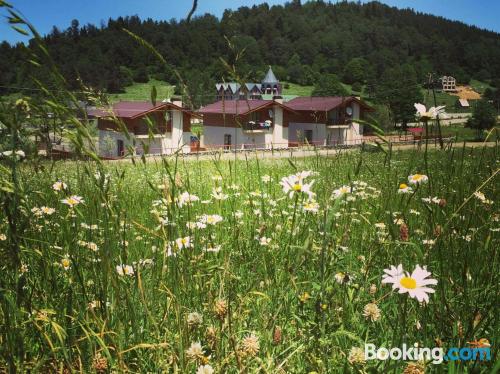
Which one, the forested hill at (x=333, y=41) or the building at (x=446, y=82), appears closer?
the building at (x=446, y=82)

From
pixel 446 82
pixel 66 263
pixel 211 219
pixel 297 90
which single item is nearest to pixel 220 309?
pixel 66 263

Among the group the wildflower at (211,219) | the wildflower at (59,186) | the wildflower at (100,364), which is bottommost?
the wildflower at (100,364)

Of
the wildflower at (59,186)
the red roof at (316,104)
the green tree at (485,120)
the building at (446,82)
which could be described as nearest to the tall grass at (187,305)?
the wildflower at (59,186)

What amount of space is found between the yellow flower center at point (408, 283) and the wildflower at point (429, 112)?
2.33 feet

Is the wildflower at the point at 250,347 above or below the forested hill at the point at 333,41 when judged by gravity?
below

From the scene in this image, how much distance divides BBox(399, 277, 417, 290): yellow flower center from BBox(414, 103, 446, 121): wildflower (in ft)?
2.33

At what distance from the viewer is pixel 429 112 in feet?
5.58

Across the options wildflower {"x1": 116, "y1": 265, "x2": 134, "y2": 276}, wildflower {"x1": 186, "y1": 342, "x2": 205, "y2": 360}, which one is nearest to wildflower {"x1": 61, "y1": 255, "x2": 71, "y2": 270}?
wildflower {"x1": 116, "y1": 265, "x2": 134, "y2": 276}

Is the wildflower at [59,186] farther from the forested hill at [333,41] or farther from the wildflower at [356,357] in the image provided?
the forested hill at [333,41]

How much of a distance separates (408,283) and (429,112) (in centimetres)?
77

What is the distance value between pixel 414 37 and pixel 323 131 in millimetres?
143279

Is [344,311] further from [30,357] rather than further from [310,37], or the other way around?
[310,37]

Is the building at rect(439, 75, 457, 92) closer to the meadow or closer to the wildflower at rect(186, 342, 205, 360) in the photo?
the meadow

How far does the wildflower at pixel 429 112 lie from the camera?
5.48 ft
